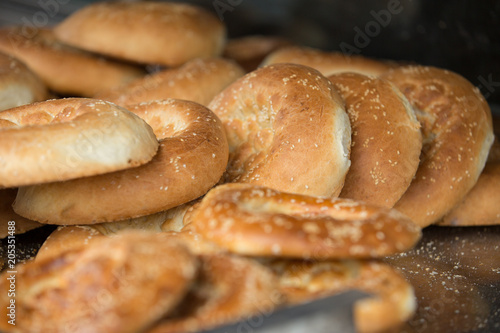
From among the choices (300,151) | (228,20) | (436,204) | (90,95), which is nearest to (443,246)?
(436,204)

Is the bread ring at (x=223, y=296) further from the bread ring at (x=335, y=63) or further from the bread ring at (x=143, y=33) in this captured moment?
the bread ring at (x=143, y=33)

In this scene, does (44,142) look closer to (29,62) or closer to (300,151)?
(300,151)

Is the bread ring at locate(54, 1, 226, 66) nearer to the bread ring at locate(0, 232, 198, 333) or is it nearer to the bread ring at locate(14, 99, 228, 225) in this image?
the bread ring at locate(14, 99, 228, 225)

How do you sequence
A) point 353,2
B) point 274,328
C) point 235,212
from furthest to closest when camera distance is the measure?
point 353,2 → point 235,212 → point 274,328

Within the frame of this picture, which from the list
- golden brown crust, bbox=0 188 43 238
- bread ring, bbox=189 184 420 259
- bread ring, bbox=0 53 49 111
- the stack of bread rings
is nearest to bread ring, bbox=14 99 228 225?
the stack of bread rings

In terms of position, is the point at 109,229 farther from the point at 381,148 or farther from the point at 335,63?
the point at 335,63

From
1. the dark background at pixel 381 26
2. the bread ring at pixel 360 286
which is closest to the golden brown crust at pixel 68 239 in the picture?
the bread ring at pixel 360 286
